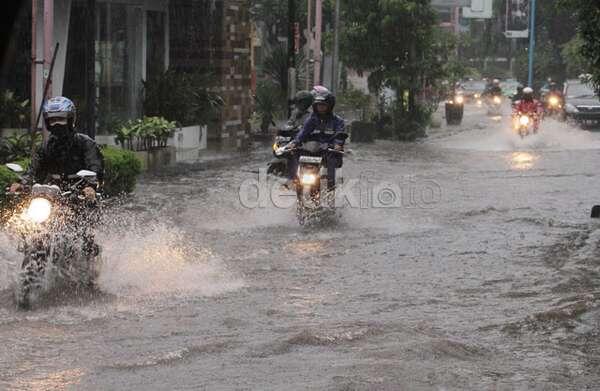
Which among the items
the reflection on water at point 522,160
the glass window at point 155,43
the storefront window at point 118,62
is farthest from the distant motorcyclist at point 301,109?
the glass window at point 155,43

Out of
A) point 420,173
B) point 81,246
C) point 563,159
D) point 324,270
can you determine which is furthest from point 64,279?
point 563,159

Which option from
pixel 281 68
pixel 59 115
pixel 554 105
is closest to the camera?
pixel 59 115

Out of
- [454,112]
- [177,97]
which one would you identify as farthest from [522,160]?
[454,112]

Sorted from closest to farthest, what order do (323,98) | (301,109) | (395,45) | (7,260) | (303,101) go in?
(7,260) < (323,98) < (303,101) < (301,109) < (395,45)

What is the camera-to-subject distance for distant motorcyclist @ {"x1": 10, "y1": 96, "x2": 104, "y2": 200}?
32.0ft

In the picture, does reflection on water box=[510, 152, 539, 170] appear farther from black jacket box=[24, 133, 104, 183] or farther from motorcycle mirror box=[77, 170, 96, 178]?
motorcycle mirror box=[77, 170, 96, 178]

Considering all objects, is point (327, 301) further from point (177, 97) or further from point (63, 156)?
point (177, 97)

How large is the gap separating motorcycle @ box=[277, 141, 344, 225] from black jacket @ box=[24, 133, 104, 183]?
4.80 meters

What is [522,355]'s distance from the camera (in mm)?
8320

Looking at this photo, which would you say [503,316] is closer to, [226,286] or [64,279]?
[226,286]

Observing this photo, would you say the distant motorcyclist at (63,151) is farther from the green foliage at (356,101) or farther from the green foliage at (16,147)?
the green foliage at (356,101)

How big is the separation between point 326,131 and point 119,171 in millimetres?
3530

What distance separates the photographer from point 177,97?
2478 cm

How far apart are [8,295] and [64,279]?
0.48 m
